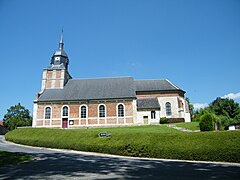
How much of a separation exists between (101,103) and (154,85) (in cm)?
1148

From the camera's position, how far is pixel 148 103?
3269 centimetres

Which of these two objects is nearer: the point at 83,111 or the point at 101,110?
the point at 101,110

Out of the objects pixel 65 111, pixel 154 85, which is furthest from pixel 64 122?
pixel 154 85

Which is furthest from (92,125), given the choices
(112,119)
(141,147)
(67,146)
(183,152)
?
(183,152)

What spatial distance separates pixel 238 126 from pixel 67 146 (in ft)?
65.0

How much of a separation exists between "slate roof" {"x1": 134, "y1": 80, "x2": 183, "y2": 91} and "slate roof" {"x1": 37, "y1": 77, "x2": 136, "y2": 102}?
245 cm

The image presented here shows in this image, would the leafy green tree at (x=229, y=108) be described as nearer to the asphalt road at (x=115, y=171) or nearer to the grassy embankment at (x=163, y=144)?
the grassy embankment at (x=163, y=144)

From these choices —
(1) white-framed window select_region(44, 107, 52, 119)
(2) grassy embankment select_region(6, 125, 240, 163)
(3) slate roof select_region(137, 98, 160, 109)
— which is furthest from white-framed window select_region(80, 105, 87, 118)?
(2) grassy embankment select_region(6, 125, 240, 163)

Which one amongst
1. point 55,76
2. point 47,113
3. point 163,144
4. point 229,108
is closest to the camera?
point 163,144

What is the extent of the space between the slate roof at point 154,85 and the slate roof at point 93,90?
2447 millimetres

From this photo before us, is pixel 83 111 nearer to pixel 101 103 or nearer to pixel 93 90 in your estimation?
pixel 101 103

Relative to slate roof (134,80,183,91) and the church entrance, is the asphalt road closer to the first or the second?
the church entrance

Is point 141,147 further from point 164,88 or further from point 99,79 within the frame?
point 99,79

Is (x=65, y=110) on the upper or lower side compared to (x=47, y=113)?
upper
